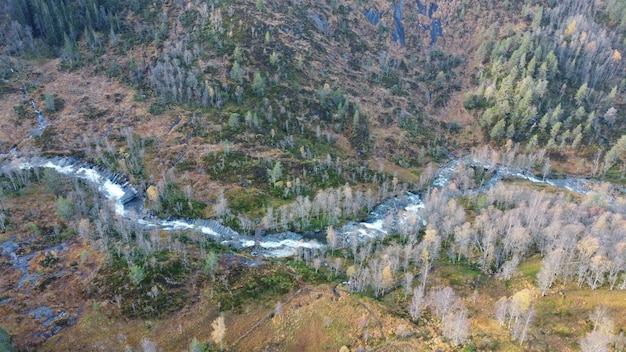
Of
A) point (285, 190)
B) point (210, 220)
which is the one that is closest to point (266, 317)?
point (210, 220)

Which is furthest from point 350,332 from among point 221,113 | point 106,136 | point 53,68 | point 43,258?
point 53,68

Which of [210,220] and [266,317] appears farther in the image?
[210,220]

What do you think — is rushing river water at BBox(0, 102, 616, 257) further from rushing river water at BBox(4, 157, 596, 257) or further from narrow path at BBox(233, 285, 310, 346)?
narrow path at BBox(233, 285, 310, 346)

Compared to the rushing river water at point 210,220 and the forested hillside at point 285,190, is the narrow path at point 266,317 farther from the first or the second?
the rushing river water at point 210,220

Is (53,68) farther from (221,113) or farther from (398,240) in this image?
(398,240)

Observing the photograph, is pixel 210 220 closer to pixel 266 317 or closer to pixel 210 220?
pixel 210 220

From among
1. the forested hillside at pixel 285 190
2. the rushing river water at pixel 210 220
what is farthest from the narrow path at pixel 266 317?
the rushing river water at pixel 210 220

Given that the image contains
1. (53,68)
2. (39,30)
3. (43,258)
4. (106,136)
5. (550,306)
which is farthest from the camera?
(39,30)

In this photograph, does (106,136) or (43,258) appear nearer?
(43,258)
